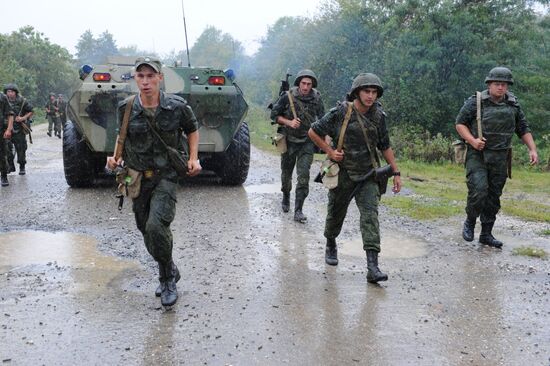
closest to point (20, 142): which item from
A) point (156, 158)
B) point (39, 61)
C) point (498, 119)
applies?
point (156, 158)

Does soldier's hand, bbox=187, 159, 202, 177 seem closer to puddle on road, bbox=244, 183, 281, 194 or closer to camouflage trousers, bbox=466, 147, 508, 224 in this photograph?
camouflage trousers, bbox=466, 147, 508, 224

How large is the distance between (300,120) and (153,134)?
3.43 meters

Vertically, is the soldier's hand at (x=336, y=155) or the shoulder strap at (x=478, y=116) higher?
the shoulder strap at (x=478, y=116)

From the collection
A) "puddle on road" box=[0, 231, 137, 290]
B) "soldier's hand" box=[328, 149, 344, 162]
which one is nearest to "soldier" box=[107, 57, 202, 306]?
"puddle on road" box=[0, 231, 137, 290]

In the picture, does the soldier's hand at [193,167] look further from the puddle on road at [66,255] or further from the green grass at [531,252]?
the green grass at [531,252]

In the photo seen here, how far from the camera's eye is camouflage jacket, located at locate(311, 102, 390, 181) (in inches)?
207

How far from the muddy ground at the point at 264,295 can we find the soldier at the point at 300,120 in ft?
1.45

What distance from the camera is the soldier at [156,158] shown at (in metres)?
4.39

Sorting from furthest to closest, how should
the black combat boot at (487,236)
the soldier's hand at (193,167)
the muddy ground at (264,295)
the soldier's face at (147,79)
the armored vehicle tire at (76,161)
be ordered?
the armored vehicle tire at (76,161), the black combat boot at (487,236), the soldier's hand at (193,167), the soldier's face at (147,79), the muddy ground at (264,295)

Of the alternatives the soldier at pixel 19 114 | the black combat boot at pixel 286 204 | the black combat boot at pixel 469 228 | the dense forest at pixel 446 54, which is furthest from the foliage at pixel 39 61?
the black combat boot at pixel 469 228

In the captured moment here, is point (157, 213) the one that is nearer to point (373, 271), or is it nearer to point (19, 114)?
point (373, 271)

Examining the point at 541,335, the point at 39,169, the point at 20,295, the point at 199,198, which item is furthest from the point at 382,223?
the point at 39,169

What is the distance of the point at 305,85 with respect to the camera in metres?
7.64

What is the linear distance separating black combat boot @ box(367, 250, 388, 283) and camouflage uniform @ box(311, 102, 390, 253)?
0.28 feet
